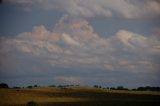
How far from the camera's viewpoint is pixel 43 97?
25.9m

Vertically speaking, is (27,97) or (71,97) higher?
(71,97)

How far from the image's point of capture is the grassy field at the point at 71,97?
2315 cm

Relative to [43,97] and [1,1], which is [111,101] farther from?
[1,1]

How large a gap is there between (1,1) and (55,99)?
10.2 metres

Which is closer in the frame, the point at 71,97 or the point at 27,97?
the point at 27,97

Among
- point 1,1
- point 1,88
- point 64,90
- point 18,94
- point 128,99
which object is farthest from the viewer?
point 64,90

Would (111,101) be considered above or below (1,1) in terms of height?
below

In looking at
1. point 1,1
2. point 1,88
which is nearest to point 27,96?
point 1,88

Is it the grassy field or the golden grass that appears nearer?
the golden grass

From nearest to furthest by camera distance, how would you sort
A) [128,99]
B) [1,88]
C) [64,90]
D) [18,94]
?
[1,88] → [18,94] → [128,99] → [64,90]

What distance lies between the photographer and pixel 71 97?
27203mm

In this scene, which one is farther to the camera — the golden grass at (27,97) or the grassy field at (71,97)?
the grassy field at (71,97)

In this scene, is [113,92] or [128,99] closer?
[128,99]

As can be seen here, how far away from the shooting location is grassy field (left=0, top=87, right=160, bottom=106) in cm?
2315
